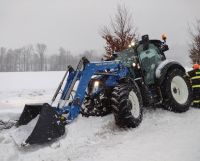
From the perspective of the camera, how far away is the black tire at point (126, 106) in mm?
7184

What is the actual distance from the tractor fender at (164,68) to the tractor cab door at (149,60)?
0.19 meters

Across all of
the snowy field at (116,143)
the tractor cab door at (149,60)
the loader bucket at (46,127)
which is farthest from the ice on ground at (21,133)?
the tractor cab door at (149,60)

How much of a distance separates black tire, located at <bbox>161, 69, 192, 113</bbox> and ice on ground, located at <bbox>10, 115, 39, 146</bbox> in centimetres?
361

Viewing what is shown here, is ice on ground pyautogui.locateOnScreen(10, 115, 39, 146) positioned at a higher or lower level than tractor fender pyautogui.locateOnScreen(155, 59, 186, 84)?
lower

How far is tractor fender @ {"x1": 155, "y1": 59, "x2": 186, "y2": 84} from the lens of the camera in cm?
890

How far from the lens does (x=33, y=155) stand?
5.96 meters

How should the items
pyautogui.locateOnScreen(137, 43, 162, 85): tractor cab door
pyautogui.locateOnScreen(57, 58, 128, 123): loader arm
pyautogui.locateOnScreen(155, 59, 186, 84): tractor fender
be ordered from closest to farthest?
pyautogui.locateOnScreen(57, 58, 128, 123): loader arm
pyautogui.locateOnScreen(155, 59, 186, 84): tractor fender
pyautogui.locateOnScreen(137, 43, 162, 85): tractor cab door

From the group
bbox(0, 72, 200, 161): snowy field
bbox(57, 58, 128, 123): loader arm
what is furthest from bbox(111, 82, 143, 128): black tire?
bbox(57, 58, 128, 123): loader arm

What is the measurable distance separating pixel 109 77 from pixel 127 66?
67cm

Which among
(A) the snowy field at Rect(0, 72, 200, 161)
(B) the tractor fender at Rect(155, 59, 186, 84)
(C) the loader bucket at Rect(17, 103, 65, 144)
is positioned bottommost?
(A) the snowy field at Rect(0, 72, 200, 161)

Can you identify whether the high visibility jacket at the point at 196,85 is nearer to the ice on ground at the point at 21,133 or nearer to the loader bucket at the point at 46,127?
the loader bucket at the point at 46,127

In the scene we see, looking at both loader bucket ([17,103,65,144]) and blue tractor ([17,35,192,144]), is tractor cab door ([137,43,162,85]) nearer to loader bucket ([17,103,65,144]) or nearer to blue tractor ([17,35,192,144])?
blue tractor ([17,35,192,144])

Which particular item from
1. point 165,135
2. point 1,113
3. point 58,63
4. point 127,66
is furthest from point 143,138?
point 58,63

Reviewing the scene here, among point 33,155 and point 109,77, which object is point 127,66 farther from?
point 33,155
